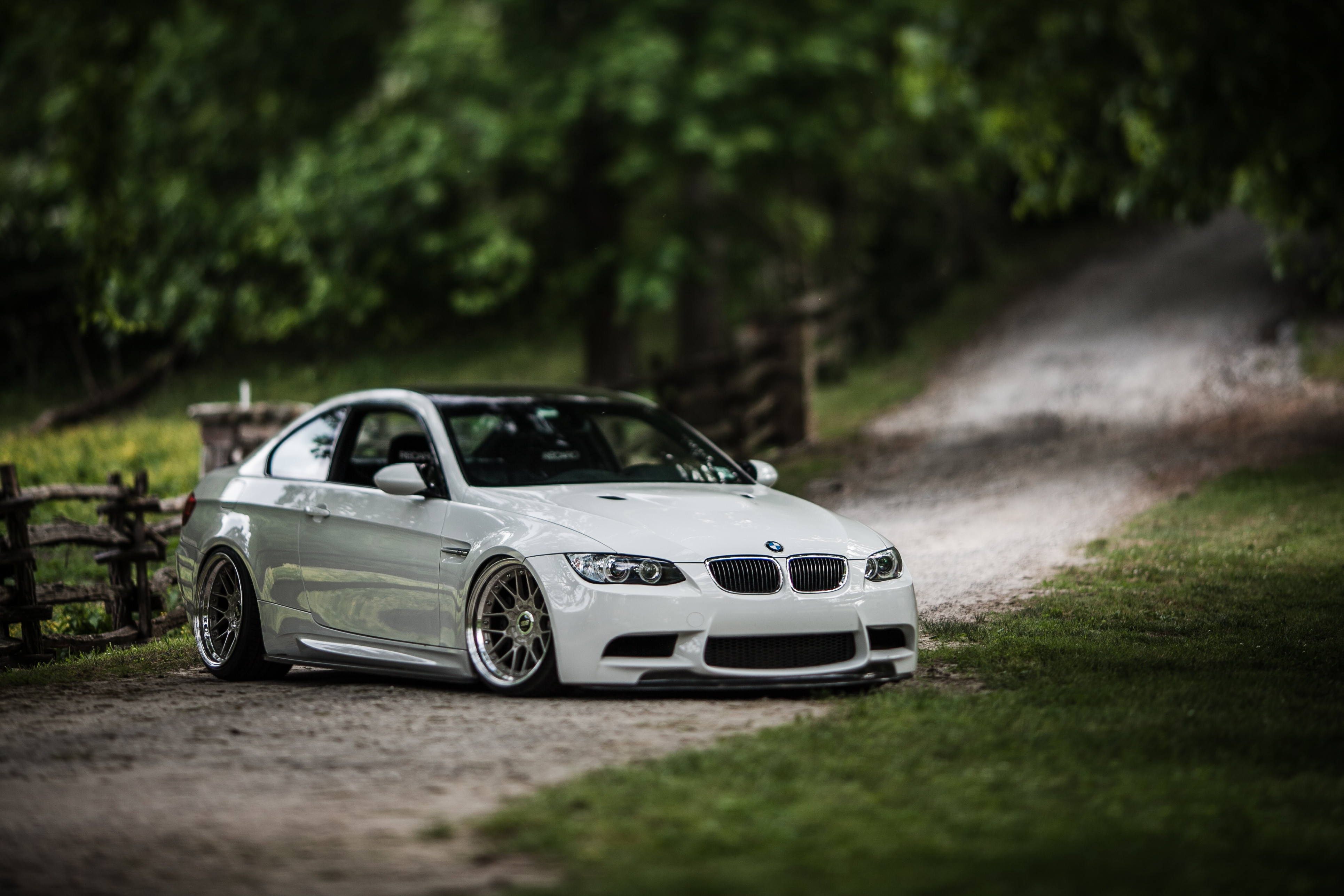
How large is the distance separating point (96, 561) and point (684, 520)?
511 cm

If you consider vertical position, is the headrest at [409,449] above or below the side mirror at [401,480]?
above

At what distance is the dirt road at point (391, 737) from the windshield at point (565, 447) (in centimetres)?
121

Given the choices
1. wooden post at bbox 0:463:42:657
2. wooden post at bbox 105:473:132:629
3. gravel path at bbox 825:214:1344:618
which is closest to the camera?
wooden post at bbox 0:463:42:657

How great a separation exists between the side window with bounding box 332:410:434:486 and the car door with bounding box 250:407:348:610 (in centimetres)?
9

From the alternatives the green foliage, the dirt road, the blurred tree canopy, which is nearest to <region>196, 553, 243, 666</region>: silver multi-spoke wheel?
the dirt road

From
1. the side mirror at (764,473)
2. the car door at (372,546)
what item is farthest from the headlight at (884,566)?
the car door at (372,546)

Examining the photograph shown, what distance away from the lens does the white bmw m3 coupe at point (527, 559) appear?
727 cm

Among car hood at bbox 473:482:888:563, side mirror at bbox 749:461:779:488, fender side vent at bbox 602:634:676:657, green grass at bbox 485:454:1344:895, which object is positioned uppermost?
side mirror at bbox 749:461:779:488

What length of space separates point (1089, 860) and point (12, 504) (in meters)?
7.71

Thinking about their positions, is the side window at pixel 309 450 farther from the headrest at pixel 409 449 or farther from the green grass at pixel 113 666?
the green grass at pixel 113 666

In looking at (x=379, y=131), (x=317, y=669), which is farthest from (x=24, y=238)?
(x=317, y=669)

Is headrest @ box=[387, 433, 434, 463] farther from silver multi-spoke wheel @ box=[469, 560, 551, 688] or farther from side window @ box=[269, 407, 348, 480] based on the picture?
silver multi-spoke wheel @ box=[469, 560, 551, 688]

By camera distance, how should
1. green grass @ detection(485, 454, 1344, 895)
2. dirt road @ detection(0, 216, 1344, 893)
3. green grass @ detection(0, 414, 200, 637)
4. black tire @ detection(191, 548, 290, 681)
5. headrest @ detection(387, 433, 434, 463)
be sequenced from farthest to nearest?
green grass @ detection(0, 414, 200, 637), black tire @ detection(191, 548, 290, 681), headrest @ detection(387, 433, 434, 463), dirt road @ detection(0, 216, 1344, 893), green grass @ detection(485, 454, 1344, 895)

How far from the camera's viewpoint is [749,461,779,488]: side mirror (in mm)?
9055
